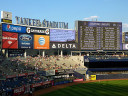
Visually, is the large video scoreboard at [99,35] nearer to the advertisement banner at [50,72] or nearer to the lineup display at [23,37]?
the lineup display at [23,37]

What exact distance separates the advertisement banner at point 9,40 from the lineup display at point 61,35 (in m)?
14.1

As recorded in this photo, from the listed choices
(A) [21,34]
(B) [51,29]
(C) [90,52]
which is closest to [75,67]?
(C) [90,52]

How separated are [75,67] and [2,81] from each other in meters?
31.8

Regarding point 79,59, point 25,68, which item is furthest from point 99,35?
point 25,68

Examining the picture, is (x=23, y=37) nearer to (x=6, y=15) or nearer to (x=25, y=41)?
(x=25, y=41)

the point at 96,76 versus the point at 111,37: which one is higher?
the point at 111,37

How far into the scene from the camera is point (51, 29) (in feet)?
232

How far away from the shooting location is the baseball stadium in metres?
56.3

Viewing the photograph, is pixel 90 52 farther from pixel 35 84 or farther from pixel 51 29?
pixel 35 84

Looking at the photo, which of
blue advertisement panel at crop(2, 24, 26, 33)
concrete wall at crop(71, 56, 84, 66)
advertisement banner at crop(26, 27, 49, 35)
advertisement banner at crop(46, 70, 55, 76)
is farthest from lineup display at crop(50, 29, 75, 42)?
advertisement banner at crop(46, 70, 55, 76)

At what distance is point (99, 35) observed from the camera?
242 feet

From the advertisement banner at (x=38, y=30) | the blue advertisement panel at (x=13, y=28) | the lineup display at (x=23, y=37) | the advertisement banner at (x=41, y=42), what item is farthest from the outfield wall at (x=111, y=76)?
the blue advertisement panel at (x=13, y=28)

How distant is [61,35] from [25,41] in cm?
1443

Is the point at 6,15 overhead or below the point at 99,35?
overhead
